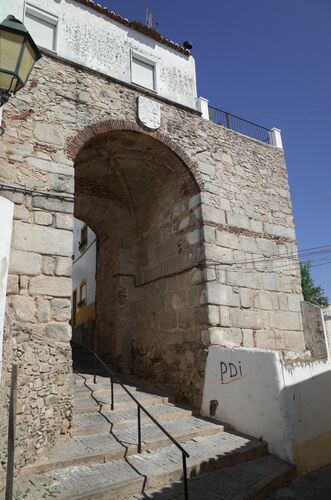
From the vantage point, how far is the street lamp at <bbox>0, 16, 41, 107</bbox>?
346cm

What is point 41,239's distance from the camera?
5.53 meters

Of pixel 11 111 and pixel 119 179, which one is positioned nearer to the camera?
pixel 11 111

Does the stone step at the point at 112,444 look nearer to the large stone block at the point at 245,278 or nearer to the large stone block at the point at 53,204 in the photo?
the large stone block at the point at 245,278

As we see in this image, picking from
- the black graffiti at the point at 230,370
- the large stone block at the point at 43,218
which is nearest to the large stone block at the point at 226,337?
the black graffiti at the point at 230,370

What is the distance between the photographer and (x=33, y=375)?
4430 millimetres

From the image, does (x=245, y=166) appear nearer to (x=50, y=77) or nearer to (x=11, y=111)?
(x=50, y=77)

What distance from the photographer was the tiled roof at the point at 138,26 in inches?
307

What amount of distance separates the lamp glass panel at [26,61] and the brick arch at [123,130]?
244cm

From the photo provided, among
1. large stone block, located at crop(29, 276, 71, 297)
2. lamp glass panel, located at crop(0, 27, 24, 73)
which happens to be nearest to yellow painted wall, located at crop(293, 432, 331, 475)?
large stone block, located at crop(29, 276, 71, 297)

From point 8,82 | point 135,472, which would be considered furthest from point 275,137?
point 135,472

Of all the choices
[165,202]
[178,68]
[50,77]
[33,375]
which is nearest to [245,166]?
[165,202]

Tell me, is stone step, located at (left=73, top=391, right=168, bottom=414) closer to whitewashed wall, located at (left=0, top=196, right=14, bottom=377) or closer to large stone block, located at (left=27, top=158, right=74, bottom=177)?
whitewashed wall, located at (left=0, top=196, right=14, bottom=377)

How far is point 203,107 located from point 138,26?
220cm

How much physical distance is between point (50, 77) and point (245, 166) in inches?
170
